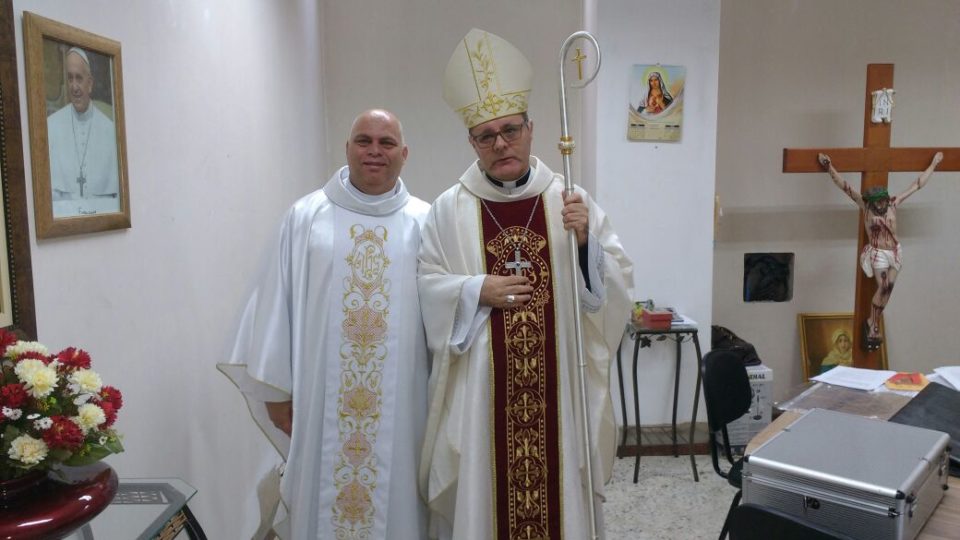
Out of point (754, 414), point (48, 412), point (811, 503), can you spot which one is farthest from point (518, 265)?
point (754, 414)

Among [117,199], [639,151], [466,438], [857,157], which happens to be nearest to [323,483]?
[466,438]

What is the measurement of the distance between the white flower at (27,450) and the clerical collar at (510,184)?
1.50 m

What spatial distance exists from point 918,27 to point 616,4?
7.37 ft

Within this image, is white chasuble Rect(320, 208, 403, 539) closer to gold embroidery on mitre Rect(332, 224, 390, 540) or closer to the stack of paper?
gold embroidery on mitre Rect(332, 224, 390, 540)

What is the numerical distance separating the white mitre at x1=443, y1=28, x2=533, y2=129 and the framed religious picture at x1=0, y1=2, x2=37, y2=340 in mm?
1143

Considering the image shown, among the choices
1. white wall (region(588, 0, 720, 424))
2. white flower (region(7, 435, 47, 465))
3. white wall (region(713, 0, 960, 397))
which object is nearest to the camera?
white flower (region(7, 435, 47, 465))

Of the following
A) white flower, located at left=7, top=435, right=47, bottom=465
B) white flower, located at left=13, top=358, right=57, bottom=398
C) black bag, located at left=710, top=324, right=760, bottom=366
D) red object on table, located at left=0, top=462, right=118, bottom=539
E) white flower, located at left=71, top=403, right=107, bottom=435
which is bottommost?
black bag, located at left=710, top=324, right=760, bottom=366

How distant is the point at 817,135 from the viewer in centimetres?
468

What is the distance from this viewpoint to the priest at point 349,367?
7.45ft

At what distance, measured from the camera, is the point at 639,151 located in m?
3.91

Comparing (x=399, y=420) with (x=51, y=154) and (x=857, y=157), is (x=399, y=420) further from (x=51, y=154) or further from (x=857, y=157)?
(x=857, y=157)

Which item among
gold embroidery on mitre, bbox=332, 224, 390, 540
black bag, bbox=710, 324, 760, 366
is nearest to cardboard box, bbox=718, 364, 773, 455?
black bag, bbox=710, 324, 760, 366

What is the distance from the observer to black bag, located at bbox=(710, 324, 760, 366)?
4031 mm

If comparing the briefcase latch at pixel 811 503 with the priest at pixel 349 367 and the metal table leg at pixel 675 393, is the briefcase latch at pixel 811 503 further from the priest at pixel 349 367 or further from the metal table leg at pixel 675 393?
the metal table leg at pixel 675 393
